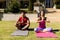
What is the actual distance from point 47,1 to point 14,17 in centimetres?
2854

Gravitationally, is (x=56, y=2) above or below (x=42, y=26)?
below

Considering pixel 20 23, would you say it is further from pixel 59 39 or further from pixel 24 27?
pixel 59 39

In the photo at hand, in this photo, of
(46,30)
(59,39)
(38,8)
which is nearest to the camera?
(59,39)

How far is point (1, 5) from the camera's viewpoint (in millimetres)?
47469

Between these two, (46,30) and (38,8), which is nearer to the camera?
(46,30)

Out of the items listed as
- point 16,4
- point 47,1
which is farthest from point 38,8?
point 47,1

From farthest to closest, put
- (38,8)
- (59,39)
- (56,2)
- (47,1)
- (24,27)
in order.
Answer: (47,1)
(56,2)
(38,8)
(24,27)
(59,39)

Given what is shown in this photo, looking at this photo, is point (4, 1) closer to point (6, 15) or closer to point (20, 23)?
point (6, 15)

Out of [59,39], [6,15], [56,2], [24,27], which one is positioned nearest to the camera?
[59,39]

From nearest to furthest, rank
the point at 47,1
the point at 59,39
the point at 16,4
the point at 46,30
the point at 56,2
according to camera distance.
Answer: the point at 59,39, the point at 46,30, the point at 16,4, the point at 56,2, the point at 47,1

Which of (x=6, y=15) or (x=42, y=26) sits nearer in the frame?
(x=42, y=26)

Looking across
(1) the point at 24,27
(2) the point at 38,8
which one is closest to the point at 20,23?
(1) the point at 24,27

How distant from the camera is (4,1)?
47781 mm

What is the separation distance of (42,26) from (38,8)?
15.7m
